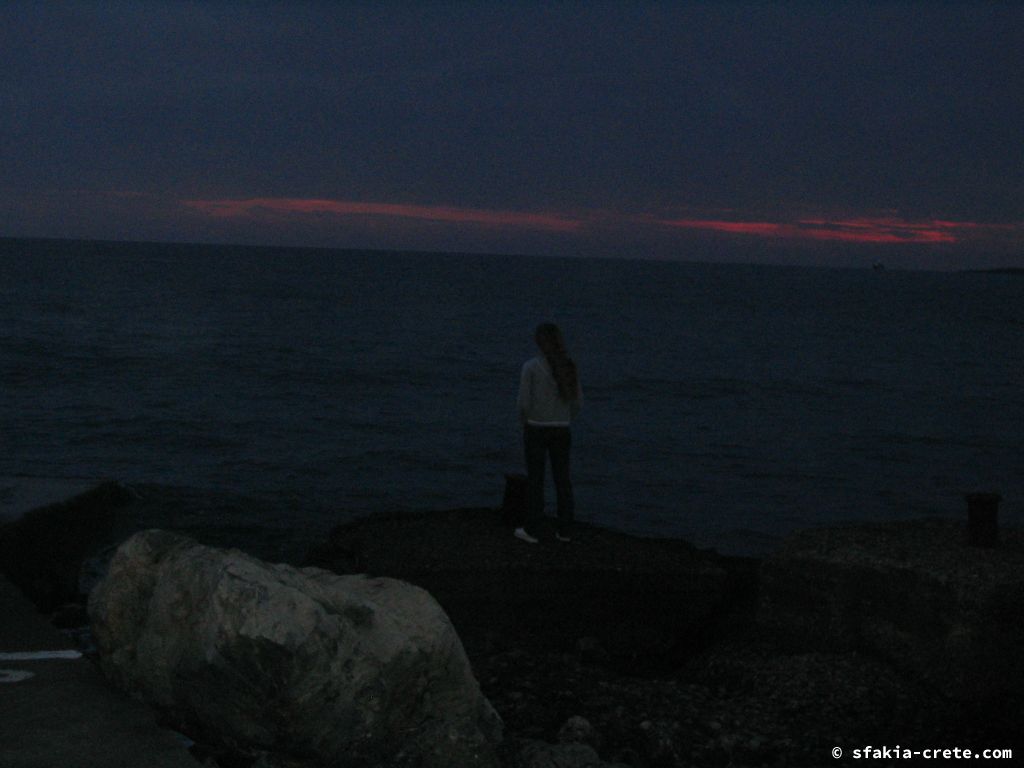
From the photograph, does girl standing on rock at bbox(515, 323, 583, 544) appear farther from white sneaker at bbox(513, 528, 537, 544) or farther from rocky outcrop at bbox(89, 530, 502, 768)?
rocky outcrop at bbox(89, 530, 502, 768)

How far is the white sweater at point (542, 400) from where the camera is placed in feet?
25.6

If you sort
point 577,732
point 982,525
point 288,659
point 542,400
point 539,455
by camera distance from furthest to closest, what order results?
point 539,455
point 542,400
point 982,525
point 577,732
point 288,659

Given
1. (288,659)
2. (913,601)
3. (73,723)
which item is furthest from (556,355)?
(73,723)

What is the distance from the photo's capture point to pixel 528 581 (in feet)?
24.6

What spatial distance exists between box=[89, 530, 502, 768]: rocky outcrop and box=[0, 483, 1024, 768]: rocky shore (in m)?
0.26

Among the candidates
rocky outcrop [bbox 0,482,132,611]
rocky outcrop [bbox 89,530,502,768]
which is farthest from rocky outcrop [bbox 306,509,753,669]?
rocky outcrop [bbox 89,530,502,768]

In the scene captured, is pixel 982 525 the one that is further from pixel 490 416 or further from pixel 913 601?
pixel 490 416

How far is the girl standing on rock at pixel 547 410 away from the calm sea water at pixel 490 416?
5.68m

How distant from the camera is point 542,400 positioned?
311 inches

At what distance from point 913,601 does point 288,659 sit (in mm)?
3959

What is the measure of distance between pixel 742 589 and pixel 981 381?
3230 centimetres

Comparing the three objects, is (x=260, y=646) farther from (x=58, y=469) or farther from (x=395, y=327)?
(x=395, y=327)

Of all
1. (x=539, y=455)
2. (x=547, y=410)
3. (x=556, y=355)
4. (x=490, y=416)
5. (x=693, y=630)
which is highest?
(x=556, y=355)

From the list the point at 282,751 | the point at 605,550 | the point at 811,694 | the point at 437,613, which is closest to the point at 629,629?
the point at 605,550
